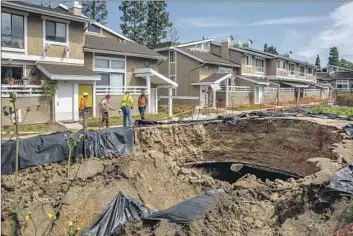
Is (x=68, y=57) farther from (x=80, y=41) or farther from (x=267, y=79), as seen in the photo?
(x=267, y=79)

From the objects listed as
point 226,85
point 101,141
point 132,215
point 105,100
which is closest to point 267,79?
point 226,85

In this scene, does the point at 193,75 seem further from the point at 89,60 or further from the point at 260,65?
the point at 89,60

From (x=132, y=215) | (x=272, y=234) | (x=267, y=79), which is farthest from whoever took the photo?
(x=267, y=79)

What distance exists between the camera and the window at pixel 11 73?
60.7 feet

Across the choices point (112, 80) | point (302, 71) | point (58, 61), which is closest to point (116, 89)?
point (112, 80)

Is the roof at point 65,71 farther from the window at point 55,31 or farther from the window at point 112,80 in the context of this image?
the window at point 112,80

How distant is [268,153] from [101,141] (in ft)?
28.3

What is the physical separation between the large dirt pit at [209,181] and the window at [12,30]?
9.84 meters

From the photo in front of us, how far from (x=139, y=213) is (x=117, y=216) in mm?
509

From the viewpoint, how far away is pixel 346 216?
568cm

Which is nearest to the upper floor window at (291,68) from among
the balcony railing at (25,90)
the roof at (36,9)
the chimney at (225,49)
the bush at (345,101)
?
the chimney at (225,49)

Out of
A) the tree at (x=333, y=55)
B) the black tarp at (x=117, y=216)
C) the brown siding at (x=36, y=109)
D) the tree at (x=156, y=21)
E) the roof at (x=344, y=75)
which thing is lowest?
the black tarp at (x=117, y=216)

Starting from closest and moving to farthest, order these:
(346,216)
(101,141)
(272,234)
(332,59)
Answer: (346,216) < (272,234) < (101,141) < (332,59)

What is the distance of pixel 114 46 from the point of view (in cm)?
2534
